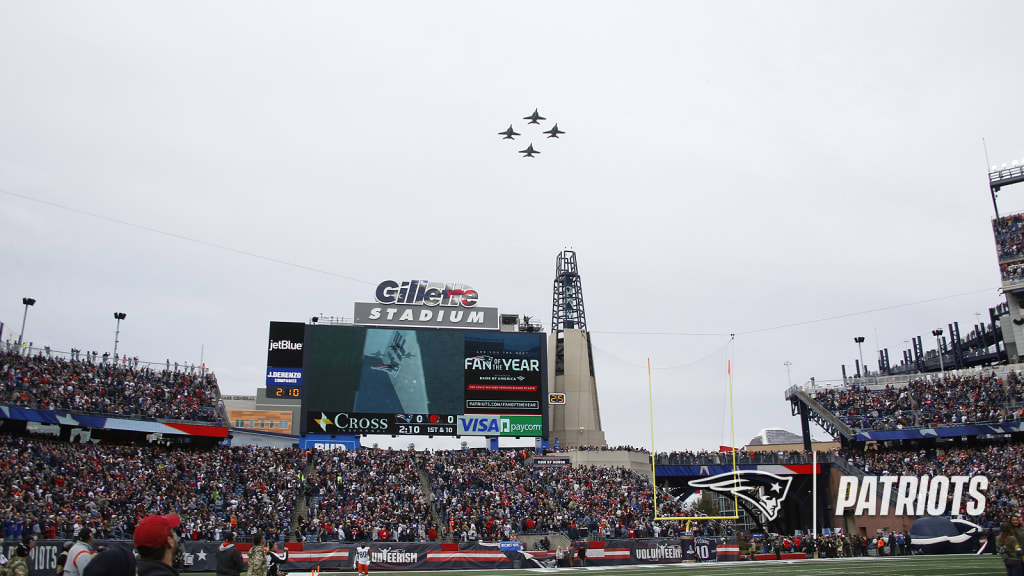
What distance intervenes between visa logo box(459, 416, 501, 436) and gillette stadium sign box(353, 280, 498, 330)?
20.1ft

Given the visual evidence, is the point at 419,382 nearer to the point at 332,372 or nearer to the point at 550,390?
the point at 332,372

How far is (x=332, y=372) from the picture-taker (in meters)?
49.2

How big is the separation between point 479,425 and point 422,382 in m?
4.46

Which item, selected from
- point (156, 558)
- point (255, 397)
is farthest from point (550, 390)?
point (255, 397)

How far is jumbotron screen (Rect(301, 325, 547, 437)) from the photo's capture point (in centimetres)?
4888

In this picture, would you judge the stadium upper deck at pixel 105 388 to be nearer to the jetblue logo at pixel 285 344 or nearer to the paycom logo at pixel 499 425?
the jetblue logo at pixel 285 344

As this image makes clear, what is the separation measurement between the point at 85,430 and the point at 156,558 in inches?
1885

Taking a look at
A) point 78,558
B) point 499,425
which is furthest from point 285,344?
point 78,558

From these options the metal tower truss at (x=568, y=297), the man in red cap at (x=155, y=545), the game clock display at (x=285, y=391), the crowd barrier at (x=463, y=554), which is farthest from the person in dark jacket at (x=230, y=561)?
the metal tower truss at (x=568, y=297)

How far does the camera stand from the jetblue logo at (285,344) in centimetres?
4903

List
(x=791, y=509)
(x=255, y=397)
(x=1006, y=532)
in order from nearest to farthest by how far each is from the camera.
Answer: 1. (x=1006, y=532)
2. (x=791, y=509)
3. (x=255, y=397)

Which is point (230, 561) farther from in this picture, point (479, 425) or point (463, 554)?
point (479, 425)

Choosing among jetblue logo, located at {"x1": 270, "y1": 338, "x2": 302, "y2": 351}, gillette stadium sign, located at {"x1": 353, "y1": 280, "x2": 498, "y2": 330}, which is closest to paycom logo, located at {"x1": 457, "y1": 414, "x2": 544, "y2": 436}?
gillette stadium sign, located at {"x1": 353, "y1": 280, "x2": 498, "y2": 330}

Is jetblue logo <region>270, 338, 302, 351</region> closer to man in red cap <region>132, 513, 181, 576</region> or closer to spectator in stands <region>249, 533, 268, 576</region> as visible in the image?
spectator in stands <region>249, 533, 268, 576</region>
